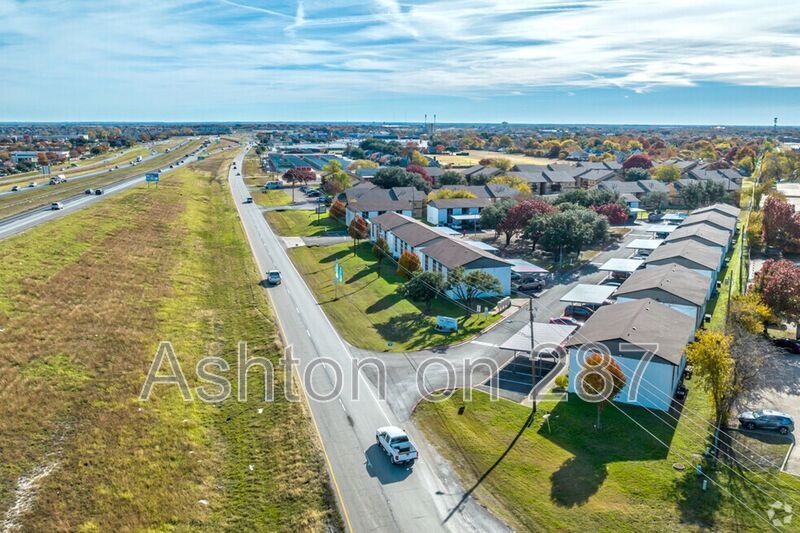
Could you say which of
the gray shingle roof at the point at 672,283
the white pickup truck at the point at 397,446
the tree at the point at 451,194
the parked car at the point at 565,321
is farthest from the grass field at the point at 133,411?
the tree at the point at 451,194

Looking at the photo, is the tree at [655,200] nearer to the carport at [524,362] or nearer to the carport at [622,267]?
the carport at [622,267]

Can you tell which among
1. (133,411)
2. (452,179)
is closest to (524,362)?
(133,411)

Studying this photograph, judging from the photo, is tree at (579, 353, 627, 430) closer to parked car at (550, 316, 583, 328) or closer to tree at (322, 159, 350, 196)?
parked car at (550, 316, 583, 328)

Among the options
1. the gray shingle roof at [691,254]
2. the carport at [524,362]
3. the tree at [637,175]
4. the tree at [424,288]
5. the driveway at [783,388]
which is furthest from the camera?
the tree at [637,175]

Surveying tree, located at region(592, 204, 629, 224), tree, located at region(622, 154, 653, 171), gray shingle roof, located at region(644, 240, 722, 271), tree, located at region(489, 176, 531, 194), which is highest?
tree, located at region(622, 154, 653, 171)

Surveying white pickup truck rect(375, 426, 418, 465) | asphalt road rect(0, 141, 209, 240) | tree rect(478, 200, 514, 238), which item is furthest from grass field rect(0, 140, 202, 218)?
white pickup truck rect(375, 426, 418, 465)
